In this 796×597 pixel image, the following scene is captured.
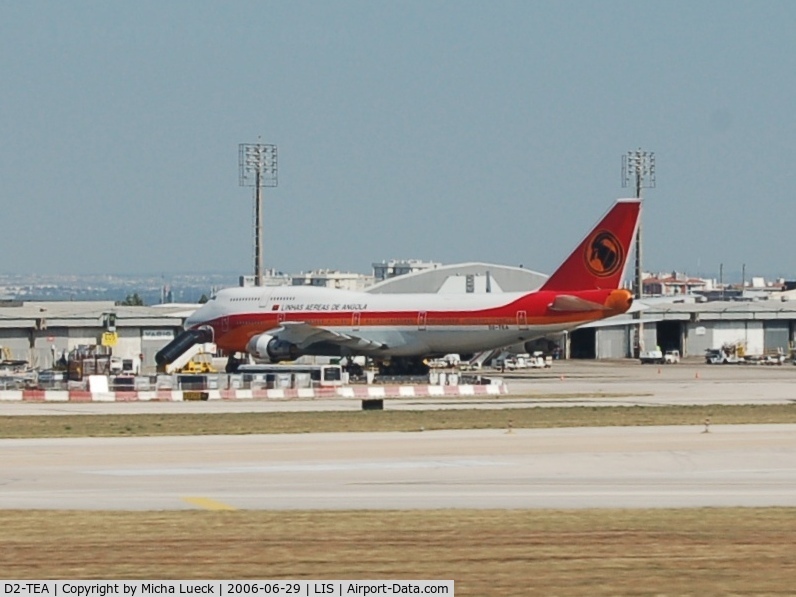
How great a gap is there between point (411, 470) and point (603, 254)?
48.9 meters

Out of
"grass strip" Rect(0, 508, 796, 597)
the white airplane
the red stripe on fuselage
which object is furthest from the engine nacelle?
"grass strip" Rect(0, 508, 796, 597)

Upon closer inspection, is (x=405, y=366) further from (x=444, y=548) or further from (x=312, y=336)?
(x=444, y=548)

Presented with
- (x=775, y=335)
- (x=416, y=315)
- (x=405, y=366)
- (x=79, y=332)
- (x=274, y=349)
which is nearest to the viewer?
(x=416, y=315)

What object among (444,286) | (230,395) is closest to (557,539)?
(230,395)

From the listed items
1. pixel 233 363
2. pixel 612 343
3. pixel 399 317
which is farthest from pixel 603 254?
pixel 612 343

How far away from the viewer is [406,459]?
32500mm

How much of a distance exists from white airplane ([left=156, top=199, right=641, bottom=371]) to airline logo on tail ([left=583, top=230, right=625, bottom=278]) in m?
0.05

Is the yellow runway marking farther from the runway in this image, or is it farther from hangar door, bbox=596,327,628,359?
hangar door, bbox=596,327,628,359

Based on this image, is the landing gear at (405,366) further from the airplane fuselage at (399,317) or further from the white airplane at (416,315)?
the airplane fuselage at (399,317)

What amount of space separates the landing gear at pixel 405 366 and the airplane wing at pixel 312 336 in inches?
100

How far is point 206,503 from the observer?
80.7 feet

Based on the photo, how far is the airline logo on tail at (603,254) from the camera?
77.3m

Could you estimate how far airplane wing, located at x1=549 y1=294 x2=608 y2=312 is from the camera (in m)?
75.8

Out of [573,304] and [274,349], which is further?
[274,349]
